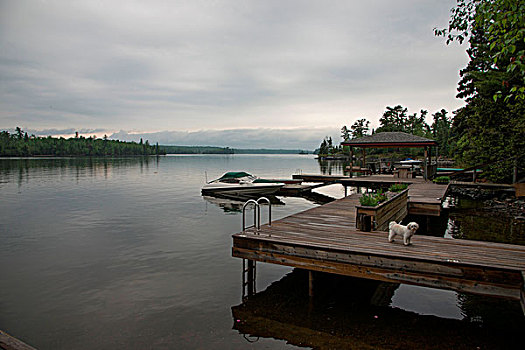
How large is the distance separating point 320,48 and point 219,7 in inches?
262

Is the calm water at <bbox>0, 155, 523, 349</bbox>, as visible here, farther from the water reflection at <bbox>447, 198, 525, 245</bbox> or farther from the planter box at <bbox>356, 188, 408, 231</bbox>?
the water reflection at <bbox>447, 198, 525, 245</bbox>

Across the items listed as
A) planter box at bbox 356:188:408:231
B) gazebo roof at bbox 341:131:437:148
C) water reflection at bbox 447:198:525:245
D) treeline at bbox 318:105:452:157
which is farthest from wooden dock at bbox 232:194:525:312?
treeline at bbox 318:105:452:157

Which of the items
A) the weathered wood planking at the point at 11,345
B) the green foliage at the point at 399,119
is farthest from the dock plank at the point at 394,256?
the green foliage at the point at 399,119

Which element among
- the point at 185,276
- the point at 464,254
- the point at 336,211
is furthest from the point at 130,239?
the point at 464,254

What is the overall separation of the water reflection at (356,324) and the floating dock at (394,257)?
0.88 meters

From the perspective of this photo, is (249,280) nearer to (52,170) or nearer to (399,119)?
(52,170)

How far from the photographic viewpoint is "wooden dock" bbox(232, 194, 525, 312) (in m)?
4.96

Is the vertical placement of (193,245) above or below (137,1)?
below

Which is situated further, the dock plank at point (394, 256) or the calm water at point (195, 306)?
the calm water at point (195, 306)

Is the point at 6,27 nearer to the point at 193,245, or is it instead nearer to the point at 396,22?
the point at 193,245

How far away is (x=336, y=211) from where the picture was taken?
34.7 feet

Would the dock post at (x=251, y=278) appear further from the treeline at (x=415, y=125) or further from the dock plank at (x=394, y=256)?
the treeline at (x=415, y=125)

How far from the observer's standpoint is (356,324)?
580 cm

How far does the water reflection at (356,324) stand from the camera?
5195 millimetres
